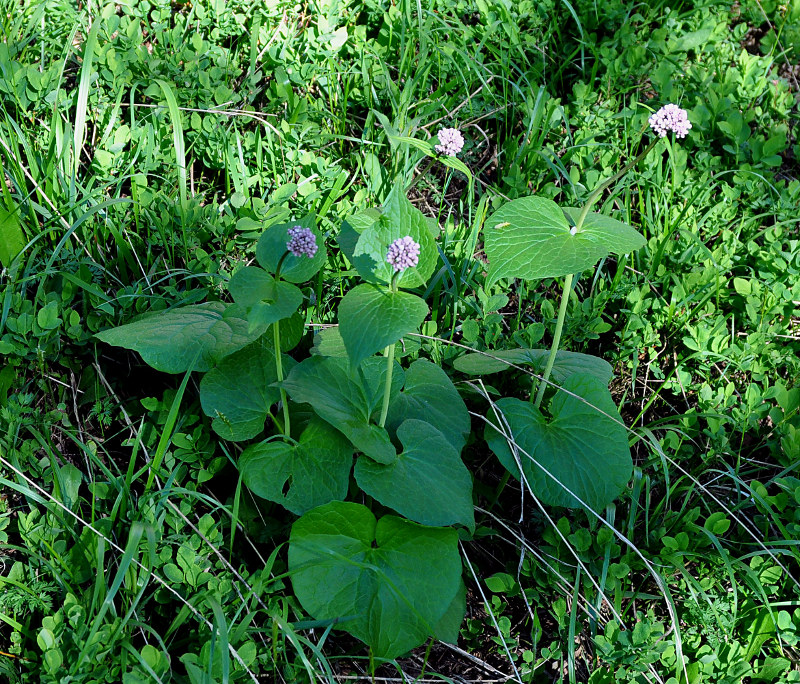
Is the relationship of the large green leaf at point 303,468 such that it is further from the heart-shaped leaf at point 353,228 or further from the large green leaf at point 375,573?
the heart-shaped leaf at point 353,228

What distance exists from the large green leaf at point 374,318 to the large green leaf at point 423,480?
0.35 m

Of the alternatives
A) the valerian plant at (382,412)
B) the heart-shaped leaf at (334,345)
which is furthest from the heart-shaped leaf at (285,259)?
the heart-shaped leaf at (334,345)

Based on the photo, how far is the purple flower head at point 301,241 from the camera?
164cm

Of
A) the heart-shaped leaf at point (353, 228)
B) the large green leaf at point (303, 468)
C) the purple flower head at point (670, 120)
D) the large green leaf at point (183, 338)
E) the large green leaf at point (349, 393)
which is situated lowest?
the large green leaf at point (303, 468)

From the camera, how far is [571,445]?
6.46 ft

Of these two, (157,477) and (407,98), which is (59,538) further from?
(407,98)

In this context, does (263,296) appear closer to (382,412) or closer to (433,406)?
(382,412)

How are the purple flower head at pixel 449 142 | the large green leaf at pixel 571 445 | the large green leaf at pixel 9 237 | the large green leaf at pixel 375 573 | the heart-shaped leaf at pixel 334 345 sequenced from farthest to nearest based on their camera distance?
1. the large green leaf at pixel 9 237
2. the purple flower head at pixel 449 142
3. the heart-shaped leaf at pixel 334 345
4. the large green leaf at pixel 571 445
5. the large green leaf at pixel 375 573

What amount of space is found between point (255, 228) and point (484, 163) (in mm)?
1129

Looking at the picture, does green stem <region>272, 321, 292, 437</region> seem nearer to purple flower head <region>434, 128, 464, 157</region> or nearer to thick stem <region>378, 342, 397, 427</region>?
thick stem <region>378, 342, 397, 427</region>

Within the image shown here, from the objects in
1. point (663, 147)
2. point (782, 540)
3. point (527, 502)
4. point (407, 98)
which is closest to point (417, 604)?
point (527, 502)

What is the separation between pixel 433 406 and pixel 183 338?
71 cm

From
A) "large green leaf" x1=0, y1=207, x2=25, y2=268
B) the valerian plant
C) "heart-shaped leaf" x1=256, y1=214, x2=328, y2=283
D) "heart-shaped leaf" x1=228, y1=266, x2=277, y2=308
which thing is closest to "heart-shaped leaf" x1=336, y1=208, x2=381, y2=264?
the valerian plant

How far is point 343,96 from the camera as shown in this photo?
302 cm
